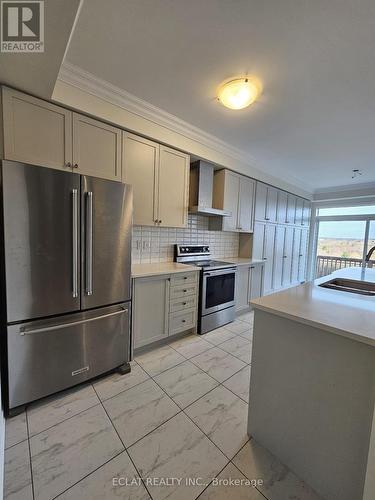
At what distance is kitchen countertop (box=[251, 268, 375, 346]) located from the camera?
3.31 feet

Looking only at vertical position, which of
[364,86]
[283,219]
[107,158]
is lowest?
[283,219]

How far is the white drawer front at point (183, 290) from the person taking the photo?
8.29 feet

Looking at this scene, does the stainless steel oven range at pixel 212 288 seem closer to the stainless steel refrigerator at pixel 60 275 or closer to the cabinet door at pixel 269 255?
the stainless steel refrigerator at pixel 60 275

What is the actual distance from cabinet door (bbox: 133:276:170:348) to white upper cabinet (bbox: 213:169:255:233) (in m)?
1.56

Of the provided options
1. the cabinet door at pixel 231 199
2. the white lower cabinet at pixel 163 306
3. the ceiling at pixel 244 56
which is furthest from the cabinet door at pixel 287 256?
the white lower cabinet at pixel 163 306

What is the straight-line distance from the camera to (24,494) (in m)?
1.08

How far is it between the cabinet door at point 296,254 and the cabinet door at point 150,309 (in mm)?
3881

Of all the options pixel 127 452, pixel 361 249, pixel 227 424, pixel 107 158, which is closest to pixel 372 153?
pixel 361 249

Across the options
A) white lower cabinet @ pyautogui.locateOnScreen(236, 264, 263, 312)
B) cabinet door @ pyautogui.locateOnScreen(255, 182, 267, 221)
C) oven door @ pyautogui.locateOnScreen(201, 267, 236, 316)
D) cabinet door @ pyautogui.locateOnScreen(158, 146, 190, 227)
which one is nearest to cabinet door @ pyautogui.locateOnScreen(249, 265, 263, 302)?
white lower cabinet @ pyautogui.locateOnScreen(236, 264, 263, 312)

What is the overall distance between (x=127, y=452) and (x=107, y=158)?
227 cm

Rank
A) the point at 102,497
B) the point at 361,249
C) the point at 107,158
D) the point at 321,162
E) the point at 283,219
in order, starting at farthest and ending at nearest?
the point at 361,249, the point at 283,219, the point at 321,162, the point at 107,158, the point at 102,497

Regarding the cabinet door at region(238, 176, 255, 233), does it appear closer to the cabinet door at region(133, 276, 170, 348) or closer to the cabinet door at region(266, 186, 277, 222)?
the cabinet door at region(266, 186, 277, 222)

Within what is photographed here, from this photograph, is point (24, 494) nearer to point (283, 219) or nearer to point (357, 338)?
point (357, 338)
